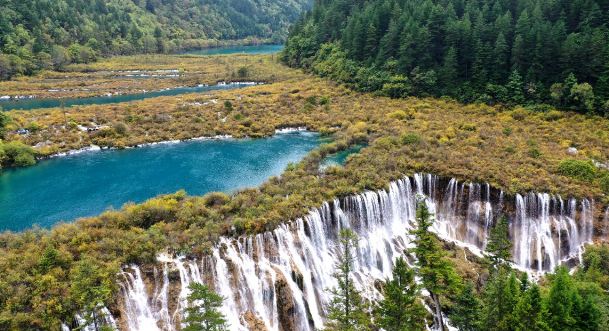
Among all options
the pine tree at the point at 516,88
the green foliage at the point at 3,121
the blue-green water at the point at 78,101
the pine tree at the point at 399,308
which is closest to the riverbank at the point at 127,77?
the blue-green water at the point at 78,101

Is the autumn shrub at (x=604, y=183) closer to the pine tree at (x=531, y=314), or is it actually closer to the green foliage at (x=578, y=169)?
the green foliage at (x=578, y=169)

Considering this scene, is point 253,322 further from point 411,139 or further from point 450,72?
point 450,72

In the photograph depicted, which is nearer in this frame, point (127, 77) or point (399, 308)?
point (399, 308)

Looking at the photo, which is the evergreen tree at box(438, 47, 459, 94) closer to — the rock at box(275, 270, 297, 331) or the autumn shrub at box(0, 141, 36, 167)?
the rock at box(275, 270, 297, 331)

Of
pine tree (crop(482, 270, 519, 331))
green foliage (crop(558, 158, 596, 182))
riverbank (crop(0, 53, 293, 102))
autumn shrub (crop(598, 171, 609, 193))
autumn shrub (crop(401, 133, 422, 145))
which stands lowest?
pine tree (crop(482, 270, 519, 331))

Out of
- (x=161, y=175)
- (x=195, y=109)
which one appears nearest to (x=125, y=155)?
(x=161, y=175)

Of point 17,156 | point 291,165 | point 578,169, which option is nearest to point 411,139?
point 291,165

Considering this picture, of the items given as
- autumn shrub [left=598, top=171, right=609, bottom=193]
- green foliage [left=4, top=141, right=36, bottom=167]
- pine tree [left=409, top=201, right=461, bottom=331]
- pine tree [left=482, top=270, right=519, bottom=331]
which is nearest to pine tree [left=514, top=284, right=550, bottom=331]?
pine tree [left=482, top=270, right=519, bottom=331]
